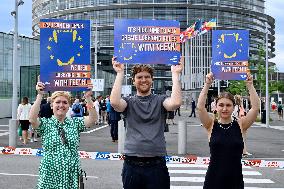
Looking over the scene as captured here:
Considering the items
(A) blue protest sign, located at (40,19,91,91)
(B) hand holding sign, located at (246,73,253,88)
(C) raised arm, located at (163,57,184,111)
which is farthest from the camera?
(A) blue protest sign, located at (40,19,91,91)

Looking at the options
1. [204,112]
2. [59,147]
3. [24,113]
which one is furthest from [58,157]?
[24,113]

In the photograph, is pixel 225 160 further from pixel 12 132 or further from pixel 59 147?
pixel 12 132

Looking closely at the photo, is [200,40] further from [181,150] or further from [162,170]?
[162,170]

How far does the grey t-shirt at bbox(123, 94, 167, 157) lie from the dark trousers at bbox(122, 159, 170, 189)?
0.10 meters

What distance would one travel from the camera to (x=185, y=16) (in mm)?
101000

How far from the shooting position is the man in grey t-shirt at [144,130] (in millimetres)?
4484

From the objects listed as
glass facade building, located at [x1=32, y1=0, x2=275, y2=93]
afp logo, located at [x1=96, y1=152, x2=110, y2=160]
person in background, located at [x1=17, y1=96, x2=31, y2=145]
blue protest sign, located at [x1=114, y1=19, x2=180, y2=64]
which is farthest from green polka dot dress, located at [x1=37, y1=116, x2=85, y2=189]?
glass facade building, located at [x1=32, y1=0, x2=275, y2=93]

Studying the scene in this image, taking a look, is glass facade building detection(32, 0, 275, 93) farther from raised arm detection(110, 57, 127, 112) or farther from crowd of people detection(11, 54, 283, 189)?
raised arm detection(110, 57, 127, 112)

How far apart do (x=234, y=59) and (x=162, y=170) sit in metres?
5.98

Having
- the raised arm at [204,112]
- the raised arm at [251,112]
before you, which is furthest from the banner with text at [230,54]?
the raised arm at [204,112]

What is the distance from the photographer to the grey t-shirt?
4531mm

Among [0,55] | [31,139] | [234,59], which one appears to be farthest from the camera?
[0,55]

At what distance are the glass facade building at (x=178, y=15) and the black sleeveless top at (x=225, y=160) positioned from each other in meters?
90.3

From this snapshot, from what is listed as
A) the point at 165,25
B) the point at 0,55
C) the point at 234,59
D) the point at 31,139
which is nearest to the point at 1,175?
the point at 165,25
